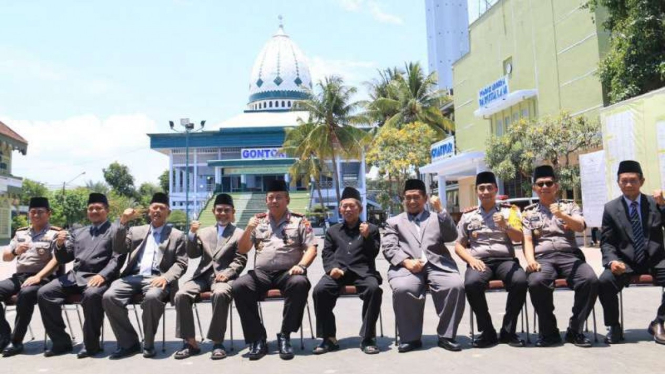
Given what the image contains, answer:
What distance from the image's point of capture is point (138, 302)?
579 cm

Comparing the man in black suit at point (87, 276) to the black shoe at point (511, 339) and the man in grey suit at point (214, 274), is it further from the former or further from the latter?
the black shoe at point (511, 339)

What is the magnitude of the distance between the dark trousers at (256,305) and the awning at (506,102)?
23.0 m

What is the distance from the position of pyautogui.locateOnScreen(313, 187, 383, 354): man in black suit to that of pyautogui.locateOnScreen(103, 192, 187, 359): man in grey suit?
157 centimetres

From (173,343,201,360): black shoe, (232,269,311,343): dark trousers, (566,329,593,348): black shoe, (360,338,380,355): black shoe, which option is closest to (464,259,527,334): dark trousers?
(566,329,593,348): black shoe

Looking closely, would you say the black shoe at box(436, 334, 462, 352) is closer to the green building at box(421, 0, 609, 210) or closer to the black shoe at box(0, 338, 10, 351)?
the black shoe at box(0, 338, 10, 351)

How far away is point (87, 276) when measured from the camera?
5996mm

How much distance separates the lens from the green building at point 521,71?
22.0 m

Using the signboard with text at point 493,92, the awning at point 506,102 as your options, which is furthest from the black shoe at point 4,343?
the signboard with text at point 493,92

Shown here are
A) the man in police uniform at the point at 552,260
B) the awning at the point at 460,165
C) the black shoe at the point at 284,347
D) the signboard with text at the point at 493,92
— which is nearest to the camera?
the black shoe at the point at 284,347

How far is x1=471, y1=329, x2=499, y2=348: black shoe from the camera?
5.42 meters

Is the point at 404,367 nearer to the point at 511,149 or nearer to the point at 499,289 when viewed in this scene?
the point at 499,289

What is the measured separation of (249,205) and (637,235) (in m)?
45.1

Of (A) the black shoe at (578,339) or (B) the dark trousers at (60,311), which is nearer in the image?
(A) the black shoe at (578,339)

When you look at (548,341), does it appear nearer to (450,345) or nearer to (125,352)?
(450,345)
